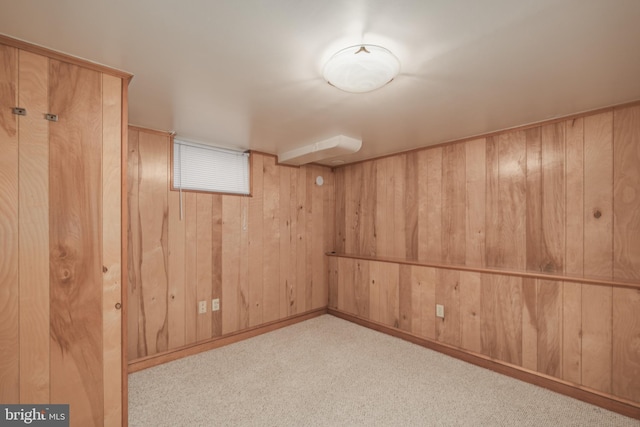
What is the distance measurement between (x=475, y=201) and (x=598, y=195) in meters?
0.86

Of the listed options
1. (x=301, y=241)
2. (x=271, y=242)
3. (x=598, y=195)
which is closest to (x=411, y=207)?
(x=301, y=241)

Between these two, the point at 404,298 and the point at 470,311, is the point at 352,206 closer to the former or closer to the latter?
the point at 404,298

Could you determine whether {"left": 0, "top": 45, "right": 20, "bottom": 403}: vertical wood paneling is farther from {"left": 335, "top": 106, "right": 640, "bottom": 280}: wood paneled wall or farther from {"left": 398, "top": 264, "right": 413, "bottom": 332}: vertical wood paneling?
{"left": 335, "top": 106, "right": 640, "bottom": 280}: wood paneled wall

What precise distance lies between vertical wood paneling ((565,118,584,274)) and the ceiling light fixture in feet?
5.73

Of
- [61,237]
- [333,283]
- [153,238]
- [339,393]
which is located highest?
[61,237]

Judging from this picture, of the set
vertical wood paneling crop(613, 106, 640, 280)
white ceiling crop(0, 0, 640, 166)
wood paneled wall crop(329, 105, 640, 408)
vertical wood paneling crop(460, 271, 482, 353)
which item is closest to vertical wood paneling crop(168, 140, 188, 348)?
white ceiling crop(0, 0, 640, 166)

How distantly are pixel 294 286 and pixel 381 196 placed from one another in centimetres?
157

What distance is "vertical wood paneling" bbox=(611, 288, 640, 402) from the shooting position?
1.86m

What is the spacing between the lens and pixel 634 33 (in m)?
1.23

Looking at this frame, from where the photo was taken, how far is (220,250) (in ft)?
9.93

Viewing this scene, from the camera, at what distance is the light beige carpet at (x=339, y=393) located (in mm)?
1837

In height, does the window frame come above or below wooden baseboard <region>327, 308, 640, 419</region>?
above
